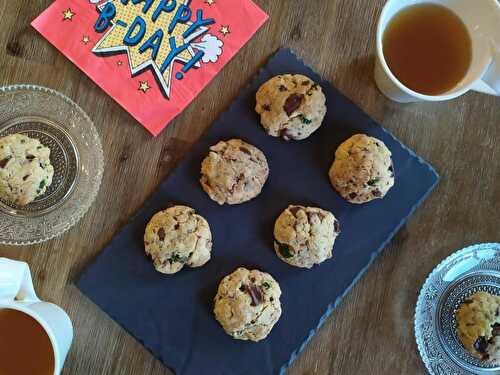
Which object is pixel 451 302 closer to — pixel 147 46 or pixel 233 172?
pixel 233 172

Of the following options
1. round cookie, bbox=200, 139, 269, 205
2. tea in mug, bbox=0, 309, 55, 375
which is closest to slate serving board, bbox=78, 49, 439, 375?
round cookie, bbox=200, 139, 269, 205

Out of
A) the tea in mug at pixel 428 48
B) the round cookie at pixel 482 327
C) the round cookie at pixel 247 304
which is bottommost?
the round cookie at pixel 482 327

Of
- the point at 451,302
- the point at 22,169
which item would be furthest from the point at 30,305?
the point at 451,302

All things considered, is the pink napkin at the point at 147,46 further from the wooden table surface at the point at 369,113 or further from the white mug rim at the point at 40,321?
the white mug rim at the point at 40,321

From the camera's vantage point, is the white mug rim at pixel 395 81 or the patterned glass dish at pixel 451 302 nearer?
the white mug rim at pixel 395 81

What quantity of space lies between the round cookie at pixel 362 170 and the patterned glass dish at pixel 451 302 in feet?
0.61

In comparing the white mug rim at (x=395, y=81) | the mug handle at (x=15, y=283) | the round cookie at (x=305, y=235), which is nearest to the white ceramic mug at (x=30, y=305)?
the mug handle at (x=15, y=283)

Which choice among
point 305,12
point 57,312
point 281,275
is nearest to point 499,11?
point 305,12

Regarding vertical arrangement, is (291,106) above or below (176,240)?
above

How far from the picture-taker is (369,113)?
0.91 meters

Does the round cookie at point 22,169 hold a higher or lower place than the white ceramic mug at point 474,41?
lower

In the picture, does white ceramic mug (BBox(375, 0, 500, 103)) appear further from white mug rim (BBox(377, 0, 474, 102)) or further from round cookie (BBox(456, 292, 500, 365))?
round cookie (BBox(456, 292, 500, 365))

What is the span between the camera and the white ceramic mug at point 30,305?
707 millimetres

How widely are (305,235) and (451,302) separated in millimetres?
293
